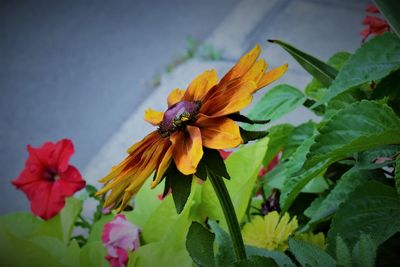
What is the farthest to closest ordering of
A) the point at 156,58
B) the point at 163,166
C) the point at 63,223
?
the point at 156,58, the point at 63,223, the point at 163,166

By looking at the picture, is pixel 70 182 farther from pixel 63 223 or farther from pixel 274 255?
pixel 274 255

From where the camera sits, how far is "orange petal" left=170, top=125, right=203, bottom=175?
30 centimetres

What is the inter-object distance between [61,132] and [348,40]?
87cm

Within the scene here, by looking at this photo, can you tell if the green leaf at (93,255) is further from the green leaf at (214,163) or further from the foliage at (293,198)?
the green leaf at (214,163)

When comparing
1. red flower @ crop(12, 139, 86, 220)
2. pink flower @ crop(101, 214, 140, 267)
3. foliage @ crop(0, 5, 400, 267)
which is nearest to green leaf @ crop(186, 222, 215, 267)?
foliage @ crop(0, 5, 400, 267)

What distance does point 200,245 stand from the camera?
0.36 m

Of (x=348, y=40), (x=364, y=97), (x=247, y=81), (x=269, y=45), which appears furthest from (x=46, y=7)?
(x=247, y=81)

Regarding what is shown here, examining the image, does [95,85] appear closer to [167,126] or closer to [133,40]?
[133,40]

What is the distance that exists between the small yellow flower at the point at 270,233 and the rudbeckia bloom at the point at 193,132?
0.46 feet

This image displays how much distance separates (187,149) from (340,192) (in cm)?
20

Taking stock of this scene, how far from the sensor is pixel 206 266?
0.35 metres

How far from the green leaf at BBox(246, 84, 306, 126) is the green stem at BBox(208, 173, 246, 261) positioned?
22cm

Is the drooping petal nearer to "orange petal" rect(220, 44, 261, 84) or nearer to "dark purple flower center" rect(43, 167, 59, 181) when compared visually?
"dark purple flower center" rect(43, 167, 59, 181)

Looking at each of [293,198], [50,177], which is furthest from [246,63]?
[50,177]
